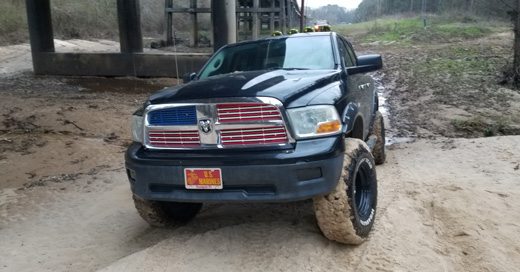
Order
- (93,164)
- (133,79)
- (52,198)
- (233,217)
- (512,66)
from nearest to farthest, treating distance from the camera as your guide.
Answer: (233,217) < (52,198) < (93,164) < (512,66) < (133,79)

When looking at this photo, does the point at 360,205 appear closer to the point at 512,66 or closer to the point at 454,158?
the point at 454,158

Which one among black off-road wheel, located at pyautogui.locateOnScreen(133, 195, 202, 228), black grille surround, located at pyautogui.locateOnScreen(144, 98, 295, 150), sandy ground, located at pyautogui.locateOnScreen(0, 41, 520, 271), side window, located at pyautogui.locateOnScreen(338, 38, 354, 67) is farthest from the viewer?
side window, located at pyautogui.locateOnScreen(338, 38, 354, 67)

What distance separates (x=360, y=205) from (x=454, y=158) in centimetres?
295

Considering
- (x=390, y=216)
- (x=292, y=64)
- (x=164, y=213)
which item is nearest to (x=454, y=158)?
(x=390, y=216)

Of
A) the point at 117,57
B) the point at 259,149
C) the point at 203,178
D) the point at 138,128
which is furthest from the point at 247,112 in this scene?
the point at 117,57

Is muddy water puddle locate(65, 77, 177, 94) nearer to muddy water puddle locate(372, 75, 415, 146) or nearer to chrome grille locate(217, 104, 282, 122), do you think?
muddy water puddle locate(372, 75, 415, 146)

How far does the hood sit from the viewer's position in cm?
324

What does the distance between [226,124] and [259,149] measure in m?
0.30

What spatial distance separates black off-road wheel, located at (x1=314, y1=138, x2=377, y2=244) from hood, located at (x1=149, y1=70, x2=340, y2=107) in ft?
1.76

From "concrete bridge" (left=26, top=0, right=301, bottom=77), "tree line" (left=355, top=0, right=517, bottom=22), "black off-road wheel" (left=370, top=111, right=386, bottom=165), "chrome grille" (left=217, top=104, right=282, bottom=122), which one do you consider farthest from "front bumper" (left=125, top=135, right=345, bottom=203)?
"tree line" (left=355, top=0, right=517, bottom=22)

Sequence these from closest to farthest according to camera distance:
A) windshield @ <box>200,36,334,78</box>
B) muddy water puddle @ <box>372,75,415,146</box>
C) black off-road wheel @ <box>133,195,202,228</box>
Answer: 1. black off-road wheel @ <box>133,195,202,228</box>
2. windshield @ <box>200,36,334,78</box>
3. muddy water puddle @ <box>372,75,415,146</box>

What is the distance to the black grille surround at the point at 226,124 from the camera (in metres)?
3.15

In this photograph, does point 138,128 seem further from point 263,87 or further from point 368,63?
point 368,63

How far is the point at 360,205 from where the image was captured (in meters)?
3.60
